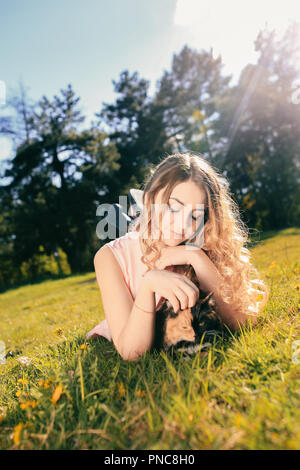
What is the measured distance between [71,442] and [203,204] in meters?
1.44

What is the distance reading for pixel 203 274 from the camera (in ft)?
5.83

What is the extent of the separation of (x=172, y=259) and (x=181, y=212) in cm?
30

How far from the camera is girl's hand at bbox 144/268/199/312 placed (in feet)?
4.80

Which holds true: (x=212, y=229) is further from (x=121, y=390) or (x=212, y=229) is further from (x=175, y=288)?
(x=121, y=390)

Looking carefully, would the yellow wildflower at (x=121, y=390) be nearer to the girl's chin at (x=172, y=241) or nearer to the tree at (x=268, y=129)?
the girl's chin at (x=172, y=241)

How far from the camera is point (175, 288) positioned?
146 cm

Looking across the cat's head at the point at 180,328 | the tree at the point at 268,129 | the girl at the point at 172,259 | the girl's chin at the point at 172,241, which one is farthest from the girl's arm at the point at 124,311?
the tree at the point at 268,129

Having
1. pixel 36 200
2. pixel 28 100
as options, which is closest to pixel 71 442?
pixel 36 200

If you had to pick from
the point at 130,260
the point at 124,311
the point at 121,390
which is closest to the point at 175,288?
the point at 124,311

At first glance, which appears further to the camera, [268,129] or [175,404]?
[268,129]

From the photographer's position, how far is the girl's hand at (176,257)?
1745mm

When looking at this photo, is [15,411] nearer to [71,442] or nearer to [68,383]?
[68,383]

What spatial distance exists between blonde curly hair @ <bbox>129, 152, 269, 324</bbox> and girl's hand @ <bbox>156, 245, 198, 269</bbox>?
14 centimetres

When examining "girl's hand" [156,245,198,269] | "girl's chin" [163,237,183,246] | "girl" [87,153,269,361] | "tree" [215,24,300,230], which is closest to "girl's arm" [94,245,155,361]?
"girl" [87,153,269,361]
